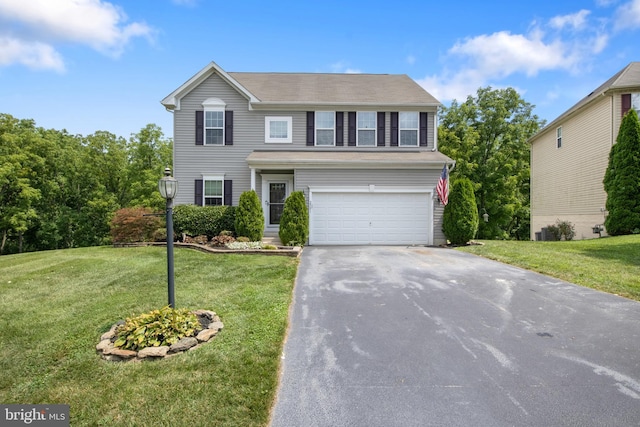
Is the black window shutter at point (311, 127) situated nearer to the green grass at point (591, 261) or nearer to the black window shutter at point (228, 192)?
the black window shutter at point (228, 192)

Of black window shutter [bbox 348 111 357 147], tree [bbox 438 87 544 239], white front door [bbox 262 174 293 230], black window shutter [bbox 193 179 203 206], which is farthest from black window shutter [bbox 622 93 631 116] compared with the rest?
black window shutter [bbox 193 179 203 206]

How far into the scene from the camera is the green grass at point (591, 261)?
6.66 m

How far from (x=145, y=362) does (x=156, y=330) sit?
449 mm

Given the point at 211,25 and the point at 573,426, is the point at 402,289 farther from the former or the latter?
the point at 211,25

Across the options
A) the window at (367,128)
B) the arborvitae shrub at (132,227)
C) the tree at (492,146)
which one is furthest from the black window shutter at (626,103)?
the arborvitae shrub at (132,227)

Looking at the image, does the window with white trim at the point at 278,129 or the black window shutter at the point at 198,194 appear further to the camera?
the window with white trim at the point at 278,129

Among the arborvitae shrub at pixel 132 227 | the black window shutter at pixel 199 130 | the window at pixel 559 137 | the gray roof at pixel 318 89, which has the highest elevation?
the gray roof at pixel 318 89

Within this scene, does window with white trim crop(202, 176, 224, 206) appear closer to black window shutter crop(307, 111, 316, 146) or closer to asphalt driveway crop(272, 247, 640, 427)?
black window shutter crop(307, 111, 316, 146)

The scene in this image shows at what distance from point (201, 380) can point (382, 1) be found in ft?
38.2

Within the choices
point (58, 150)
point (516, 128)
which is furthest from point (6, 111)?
point (516, 128)

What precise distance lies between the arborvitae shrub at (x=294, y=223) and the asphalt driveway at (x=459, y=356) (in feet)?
15.3

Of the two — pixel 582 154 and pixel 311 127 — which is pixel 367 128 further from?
pixel 582 154

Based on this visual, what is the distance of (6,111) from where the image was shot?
26.2 m

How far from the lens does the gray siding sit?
14609mm
